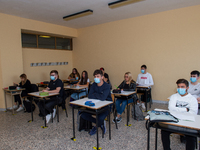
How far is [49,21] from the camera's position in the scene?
242 inches

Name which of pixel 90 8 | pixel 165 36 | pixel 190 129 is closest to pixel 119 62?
pixel 165 36

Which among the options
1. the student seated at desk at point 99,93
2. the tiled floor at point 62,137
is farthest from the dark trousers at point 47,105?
the student seated at desk at point 99,93

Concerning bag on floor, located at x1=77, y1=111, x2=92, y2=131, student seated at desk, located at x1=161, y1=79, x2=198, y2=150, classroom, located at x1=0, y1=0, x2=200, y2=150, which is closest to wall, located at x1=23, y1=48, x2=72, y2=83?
classroom, located at x1=0, y1=0, x2=200, y2=150

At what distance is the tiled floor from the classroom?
11 centimetres

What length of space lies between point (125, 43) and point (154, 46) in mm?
1171

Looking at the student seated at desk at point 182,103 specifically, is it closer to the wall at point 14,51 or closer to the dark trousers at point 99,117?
the dark trousers at point 99,117

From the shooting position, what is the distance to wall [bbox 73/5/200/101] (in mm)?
4832

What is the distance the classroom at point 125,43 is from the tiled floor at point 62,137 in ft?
0.35

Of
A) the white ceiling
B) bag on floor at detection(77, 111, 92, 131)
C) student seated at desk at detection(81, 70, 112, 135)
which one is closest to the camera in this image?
student seated at desk at detection(81, 70, 112, 135)

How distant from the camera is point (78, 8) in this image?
470cm

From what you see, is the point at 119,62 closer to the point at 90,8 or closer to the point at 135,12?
the point at 135,12

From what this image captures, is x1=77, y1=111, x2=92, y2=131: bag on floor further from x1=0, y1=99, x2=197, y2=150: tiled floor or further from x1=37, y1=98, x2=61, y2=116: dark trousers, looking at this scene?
x1=37, y1=98, x2=61, y2=116: dark trousers

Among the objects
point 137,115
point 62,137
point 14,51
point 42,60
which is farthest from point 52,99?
point 42,60

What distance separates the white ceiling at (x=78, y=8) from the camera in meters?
4.28
